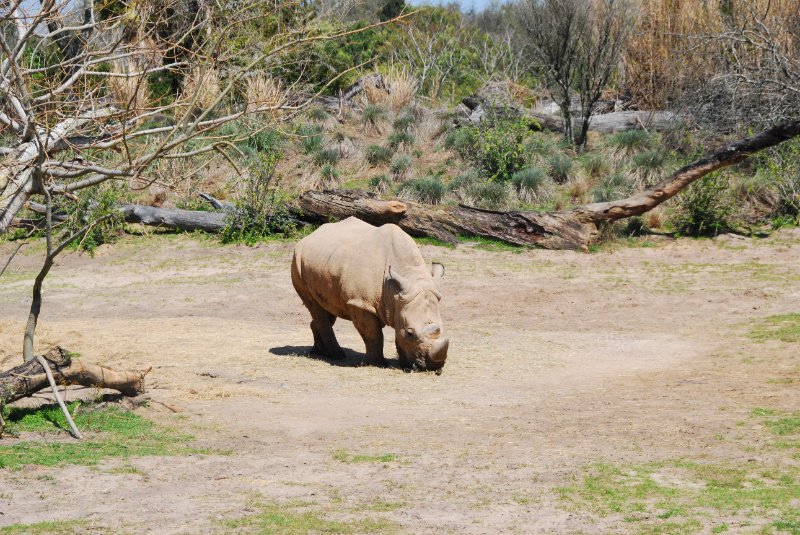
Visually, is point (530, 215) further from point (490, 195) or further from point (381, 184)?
point (381, 184)

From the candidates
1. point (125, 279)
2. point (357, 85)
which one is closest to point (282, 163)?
point (357, 85)

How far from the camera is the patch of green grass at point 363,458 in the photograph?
26.1ft

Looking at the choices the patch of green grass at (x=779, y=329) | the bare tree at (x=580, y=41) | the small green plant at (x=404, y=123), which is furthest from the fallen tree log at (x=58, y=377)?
the small green plant at (x=404, y=123)

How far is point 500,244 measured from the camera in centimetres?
1984

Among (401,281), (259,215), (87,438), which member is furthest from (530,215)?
(87,438)

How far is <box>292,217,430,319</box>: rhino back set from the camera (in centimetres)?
1174

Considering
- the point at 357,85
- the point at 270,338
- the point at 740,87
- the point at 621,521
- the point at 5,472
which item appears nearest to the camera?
the point at 621,521

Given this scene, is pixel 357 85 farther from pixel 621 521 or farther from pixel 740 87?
pixel 621 521

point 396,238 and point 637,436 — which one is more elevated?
point 396,238

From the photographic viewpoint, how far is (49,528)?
6090mm

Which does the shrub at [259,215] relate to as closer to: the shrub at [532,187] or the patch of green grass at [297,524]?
the shrub at [532,187]

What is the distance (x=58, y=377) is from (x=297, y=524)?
3.34 meters

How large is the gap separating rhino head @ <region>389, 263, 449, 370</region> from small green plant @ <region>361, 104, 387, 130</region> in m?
17.1

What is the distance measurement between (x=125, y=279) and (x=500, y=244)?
290 inches
